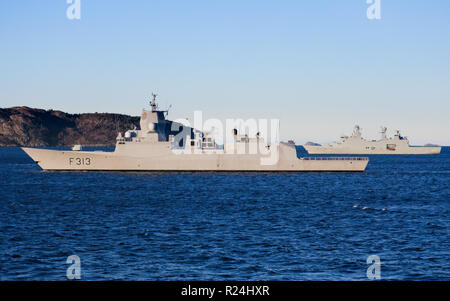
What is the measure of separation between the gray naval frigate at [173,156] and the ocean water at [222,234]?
15.1m

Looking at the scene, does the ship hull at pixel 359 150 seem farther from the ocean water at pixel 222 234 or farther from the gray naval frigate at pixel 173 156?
the ocean water at pixel 222 234

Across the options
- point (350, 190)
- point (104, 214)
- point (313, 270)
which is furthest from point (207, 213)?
point (350, 190)

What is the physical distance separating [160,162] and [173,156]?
5.31 feet

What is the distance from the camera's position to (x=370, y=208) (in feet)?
98.2

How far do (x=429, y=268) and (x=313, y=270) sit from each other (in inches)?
141

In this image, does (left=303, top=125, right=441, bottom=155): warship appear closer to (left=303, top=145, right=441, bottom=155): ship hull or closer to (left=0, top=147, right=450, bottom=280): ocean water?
(left=303, top=145, right=441, bottom=155): ship hull

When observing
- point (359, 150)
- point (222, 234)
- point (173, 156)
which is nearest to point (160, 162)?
point (173, 156)

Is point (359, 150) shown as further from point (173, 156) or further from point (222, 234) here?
point (222, 234)

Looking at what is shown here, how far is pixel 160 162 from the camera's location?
53781mm

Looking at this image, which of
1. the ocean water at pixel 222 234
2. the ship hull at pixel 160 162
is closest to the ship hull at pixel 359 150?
the ship hull at pixel 160 162

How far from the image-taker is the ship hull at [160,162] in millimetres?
54031

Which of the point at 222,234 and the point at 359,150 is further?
the point at 359,150

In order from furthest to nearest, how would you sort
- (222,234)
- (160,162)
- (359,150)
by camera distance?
(359,150) < (160,162) < (222,234)

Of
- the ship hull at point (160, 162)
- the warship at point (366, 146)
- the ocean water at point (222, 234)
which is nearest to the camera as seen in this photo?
the ocean water at point (222, 234)
